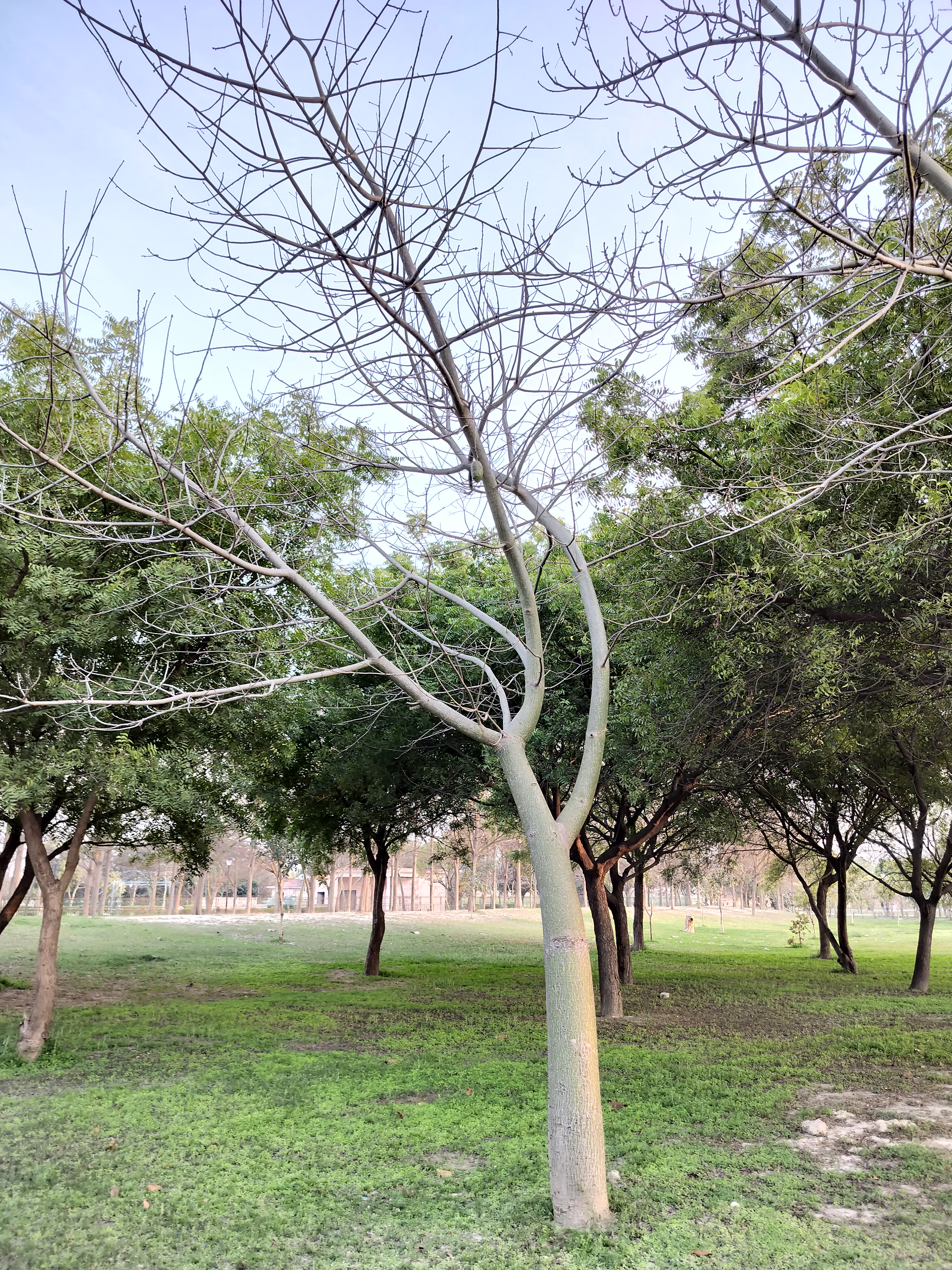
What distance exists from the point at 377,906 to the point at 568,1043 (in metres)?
13.1

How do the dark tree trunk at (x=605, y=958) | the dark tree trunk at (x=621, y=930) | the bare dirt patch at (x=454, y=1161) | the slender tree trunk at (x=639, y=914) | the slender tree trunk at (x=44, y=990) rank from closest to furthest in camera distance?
the bare dirt patch at (x=454, y=1161) < the slender tree trunk at (x=44, y=990) < the dark tree trunk at (x=605, y=958) < the dark tree trunk at (x=621, y=930) < the slender tree trunk at (x=639, y=914)

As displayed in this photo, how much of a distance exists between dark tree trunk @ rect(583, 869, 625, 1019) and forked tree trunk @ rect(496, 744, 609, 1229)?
24.7 ft

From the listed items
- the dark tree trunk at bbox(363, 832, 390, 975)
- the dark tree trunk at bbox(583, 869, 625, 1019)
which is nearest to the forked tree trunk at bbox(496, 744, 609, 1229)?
the dark tree trunk at bbox(583, 869, 625, 1019)

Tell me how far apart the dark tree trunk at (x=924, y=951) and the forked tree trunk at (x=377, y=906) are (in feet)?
32.3

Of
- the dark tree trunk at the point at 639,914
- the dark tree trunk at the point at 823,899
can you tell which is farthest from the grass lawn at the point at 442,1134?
the dark tree trunk at the point at 639,914

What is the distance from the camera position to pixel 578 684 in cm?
1074

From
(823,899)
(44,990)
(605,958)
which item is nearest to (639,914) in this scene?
(823,899)

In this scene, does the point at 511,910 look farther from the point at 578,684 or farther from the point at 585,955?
the point at 585,955

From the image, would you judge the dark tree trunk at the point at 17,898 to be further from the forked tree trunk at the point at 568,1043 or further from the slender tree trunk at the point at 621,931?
the slender tree trunk at the point at 621,931

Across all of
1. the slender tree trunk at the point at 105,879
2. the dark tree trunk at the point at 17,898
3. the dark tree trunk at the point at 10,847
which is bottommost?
the slender tree trunk at the point at 105,879

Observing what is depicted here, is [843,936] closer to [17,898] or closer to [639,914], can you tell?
[639,914]

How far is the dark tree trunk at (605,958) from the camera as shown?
1162 centimetres

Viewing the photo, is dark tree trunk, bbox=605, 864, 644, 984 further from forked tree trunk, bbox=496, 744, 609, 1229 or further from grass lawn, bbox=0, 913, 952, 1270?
forked tree trunk, bbox=496, 744, 609, 1229

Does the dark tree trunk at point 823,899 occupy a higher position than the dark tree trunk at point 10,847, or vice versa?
the dark tree trunk at point 10,847
